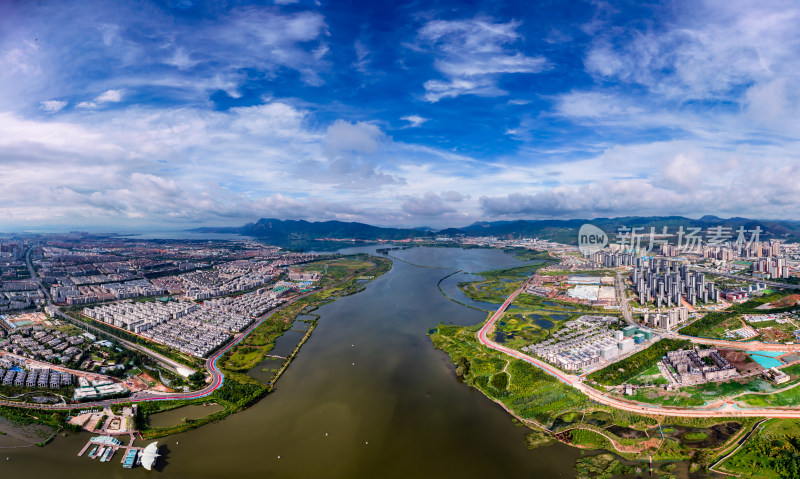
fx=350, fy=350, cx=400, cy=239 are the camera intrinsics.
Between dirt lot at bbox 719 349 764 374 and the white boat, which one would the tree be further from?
the white boat

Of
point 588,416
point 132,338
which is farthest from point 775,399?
point 132,338

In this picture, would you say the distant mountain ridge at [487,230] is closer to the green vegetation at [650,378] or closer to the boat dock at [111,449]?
the green vegetation at [650,378]

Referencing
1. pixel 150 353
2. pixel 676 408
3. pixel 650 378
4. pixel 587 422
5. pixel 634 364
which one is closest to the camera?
pixel 587 422

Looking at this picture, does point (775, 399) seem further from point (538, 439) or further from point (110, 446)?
point (110, 446)

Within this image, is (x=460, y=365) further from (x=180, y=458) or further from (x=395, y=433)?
(x=180, y=458)

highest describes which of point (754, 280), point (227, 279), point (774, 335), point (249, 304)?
point (754, 280)

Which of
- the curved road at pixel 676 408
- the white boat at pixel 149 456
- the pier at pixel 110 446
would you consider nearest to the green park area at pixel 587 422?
the curved road at pixel 676 408
